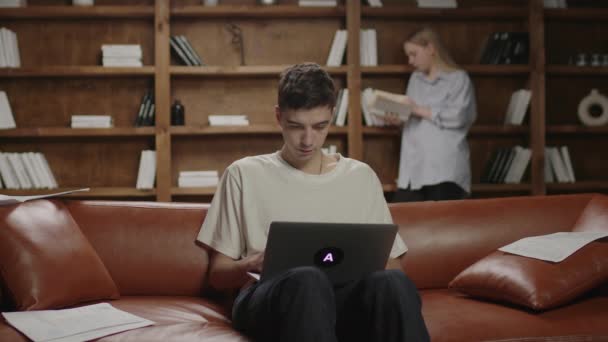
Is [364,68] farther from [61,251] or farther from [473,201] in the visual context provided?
[61,251]

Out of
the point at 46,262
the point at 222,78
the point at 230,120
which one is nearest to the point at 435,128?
the point at 230,120

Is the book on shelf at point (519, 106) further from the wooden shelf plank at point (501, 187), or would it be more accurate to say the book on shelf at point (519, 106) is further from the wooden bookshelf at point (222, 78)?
the wooden shelf plank at point (501, 187)

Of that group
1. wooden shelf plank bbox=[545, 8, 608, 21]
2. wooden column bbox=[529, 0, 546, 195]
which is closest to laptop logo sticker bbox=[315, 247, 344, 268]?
wooden column bbox=[529, 0, 546, 195]

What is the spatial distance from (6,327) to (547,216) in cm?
170

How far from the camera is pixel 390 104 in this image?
4215mm

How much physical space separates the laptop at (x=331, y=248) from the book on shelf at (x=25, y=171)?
10.2 feet

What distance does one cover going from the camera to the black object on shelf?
4.43 metres

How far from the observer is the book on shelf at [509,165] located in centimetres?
459

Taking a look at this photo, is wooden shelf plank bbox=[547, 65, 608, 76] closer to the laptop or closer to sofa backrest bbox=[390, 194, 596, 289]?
sofa backrest bbox=[390, 194, 596, 289]

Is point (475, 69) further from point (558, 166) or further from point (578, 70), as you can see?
point (558, 166)

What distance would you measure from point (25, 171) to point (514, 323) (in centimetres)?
345

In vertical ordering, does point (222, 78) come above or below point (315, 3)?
below

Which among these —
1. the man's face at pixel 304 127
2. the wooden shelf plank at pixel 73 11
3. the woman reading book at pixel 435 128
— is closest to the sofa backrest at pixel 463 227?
the man's face at pixel 304 127

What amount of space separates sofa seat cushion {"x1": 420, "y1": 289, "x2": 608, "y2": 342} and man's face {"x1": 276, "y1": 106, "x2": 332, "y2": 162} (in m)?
0.56
